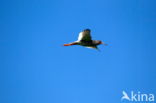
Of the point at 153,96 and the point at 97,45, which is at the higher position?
the point at 97,45

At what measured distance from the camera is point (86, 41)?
1100 centimetres

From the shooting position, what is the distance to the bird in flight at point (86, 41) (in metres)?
10.7

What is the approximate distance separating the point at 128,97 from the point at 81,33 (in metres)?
1.35

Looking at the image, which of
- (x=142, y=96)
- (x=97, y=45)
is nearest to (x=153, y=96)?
(x=142, y=96)

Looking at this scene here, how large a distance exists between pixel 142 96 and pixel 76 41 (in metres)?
1.51

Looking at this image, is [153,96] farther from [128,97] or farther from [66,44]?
[66,44]

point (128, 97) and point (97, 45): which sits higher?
point (97, 45)

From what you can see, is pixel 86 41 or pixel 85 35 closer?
pixel 85 35

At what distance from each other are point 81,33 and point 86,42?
1.06 ft

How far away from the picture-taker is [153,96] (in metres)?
10.8

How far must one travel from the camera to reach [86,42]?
435 inches

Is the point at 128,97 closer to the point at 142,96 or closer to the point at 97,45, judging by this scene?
the point at 142,96

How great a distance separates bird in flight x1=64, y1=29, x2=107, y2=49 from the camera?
1067 cm

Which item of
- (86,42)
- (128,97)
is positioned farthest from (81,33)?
(128,97)
